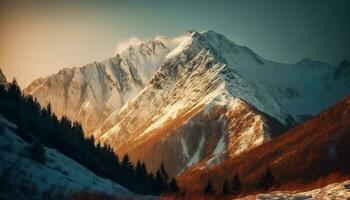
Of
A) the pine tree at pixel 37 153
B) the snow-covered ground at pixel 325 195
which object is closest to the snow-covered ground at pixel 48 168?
the pine tree at pixel 37 153

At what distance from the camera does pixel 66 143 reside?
15138 cm

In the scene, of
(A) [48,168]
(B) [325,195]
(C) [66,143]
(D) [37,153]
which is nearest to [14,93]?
(C) [66,143]

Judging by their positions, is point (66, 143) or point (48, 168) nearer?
point (48, 168)

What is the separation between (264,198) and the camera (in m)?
39.8

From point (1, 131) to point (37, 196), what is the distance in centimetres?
4335

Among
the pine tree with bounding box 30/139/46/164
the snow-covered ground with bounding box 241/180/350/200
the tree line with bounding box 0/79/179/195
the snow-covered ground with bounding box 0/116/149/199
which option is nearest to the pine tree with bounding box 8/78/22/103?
the tree line with bounding box 0/79/179/195

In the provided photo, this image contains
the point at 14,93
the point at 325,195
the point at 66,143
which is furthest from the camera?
the point at 14,93

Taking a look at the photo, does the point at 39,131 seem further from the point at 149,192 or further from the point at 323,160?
the point at 323,160

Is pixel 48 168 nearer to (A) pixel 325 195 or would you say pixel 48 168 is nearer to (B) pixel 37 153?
(B) pixel 37 153

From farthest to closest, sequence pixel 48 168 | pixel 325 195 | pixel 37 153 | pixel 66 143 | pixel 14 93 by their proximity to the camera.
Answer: pixel 14 93
pixel 66 143
pixel 37 153
pixel 48 168
pixel 325 195

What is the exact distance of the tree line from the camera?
445ft

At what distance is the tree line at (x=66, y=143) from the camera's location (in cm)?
13550

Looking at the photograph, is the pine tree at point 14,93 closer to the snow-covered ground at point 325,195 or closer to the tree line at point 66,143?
the tree line at point 66,143

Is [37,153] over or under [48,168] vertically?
over
